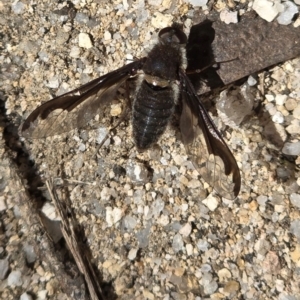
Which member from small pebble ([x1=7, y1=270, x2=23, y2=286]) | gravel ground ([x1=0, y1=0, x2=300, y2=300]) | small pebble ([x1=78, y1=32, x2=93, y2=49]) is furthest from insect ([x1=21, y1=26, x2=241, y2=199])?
small pebble ([x1=7, y1=270, x2=23, y2=286])

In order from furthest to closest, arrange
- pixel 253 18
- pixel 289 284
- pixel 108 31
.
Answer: pixel 108 31, pixel 253 18, pixel 289 284

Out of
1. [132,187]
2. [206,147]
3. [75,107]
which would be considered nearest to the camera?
[206,147]

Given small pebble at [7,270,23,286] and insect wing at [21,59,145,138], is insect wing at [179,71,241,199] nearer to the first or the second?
insect wing at [21,59,145,138]

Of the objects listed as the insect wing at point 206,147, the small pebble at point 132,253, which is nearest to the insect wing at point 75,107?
the insect wing at point 206,147

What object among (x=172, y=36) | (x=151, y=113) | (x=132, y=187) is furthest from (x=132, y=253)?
(x=172, y=36)

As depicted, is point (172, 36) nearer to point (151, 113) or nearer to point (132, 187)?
point (151, 113)

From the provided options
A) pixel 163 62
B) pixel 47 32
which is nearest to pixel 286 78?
pixel 163 62

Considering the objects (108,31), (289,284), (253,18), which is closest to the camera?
(289,284)

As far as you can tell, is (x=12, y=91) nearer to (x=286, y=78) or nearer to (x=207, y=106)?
(x=207, y=106)
